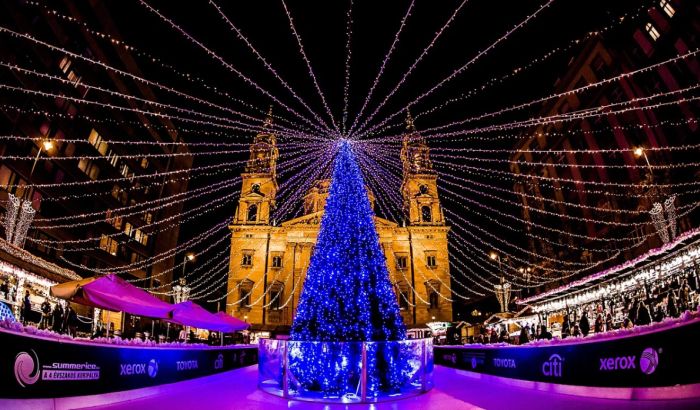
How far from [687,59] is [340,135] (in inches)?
793

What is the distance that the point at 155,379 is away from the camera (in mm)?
7648

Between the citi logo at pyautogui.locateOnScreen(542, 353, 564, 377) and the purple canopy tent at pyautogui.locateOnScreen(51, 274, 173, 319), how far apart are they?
8985 mm

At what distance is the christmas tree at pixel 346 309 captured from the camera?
7.08 m

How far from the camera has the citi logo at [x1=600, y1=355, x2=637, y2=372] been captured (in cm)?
546

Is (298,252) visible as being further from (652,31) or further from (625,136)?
(652,31)

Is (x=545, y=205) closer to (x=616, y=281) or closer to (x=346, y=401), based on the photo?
(x=616, y=281)

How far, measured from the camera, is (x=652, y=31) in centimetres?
2278

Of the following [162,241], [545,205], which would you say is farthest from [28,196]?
[545,205]

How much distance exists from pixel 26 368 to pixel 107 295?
11.3 feet

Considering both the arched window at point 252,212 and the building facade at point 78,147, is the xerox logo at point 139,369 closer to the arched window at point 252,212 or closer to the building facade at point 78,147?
the building facade at point 78,147

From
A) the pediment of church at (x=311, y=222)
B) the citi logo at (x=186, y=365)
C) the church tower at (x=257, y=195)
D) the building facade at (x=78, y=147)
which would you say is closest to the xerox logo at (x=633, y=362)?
the citi logo at (x=186, y=365)

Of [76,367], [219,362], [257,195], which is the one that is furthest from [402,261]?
[76,367]

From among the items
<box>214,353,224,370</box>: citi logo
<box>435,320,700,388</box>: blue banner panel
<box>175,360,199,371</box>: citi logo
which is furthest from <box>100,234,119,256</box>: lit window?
<box>435,320,700,388</box>: blue banner panel

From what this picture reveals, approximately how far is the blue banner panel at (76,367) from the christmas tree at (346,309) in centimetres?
285
